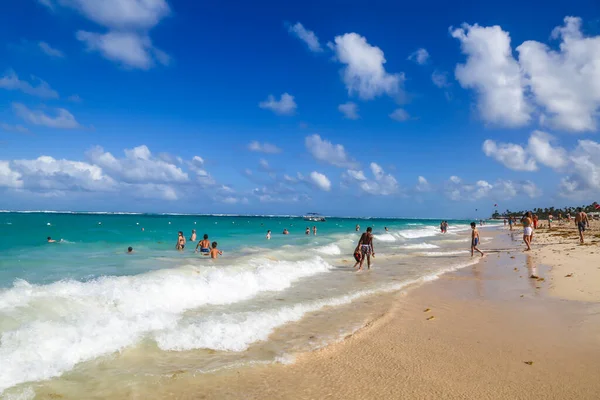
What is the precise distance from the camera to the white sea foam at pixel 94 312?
18.4ft

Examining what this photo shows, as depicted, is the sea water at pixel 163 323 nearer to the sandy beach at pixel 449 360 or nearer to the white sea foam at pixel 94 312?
the white sea foam at pixel 94 312

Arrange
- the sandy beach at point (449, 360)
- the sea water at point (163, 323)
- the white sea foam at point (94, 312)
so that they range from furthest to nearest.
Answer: the white sea foam at point (94, 312), the sea water at point (163, 323), the sandy beach at point (449, 360)

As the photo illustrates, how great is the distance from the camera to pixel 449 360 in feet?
17.9

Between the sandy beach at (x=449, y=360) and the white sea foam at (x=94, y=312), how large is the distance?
6.75 feet

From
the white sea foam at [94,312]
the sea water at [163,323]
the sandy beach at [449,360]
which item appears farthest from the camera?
the white sea foam at [94,312]

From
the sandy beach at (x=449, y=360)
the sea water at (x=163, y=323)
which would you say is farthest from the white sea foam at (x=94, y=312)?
the sandy beach at (x=449, y=360)

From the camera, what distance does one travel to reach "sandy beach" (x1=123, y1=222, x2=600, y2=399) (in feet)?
15.0

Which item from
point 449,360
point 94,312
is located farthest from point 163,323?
point 449,360

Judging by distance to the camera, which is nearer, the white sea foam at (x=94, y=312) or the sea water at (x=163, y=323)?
the sea water at (x=163, y=323)

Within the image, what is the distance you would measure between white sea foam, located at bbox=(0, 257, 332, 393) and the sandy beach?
2056mm

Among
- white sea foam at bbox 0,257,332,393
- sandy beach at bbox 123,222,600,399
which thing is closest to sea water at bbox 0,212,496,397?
white sea foam at bbox 0,257,332,393

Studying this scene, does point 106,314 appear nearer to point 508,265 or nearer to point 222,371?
point 222,371

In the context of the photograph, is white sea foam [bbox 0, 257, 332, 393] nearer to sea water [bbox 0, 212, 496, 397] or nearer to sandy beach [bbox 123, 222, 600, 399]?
sea water [bbox 0, 212, 496, 397]

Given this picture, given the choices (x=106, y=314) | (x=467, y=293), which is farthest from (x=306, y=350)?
(x=467, y=293)
